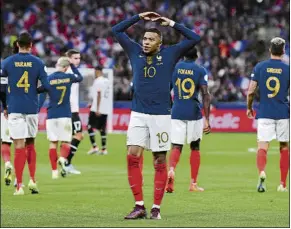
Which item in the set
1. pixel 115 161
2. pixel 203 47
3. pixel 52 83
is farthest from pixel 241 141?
pixel 52 83

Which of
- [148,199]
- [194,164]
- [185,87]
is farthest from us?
[194,164]

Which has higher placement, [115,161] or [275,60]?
[275,60]

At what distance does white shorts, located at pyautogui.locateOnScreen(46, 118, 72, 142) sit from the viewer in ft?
60.3

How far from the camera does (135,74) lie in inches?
443

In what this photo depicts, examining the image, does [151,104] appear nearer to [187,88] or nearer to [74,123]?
[187,88]

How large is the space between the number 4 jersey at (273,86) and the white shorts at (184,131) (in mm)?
1064

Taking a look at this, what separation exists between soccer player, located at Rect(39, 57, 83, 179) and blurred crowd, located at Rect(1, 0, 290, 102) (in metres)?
22.6

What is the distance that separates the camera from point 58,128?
1841 cm

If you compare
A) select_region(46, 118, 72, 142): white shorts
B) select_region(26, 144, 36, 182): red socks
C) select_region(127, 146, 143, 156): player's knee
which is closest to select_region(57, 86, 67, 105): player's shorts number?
select_region(46, 118, 72, 142): white shorts

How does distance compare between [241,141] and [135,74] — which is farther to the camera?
[241,141]

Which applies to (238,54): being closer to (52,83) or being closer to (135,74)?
(52,83)

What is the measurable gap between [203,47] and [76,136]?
22642 mm

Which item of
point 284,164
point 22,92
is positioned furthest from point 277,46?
point 22,92

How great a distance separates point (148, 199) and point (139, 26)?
30.4m
